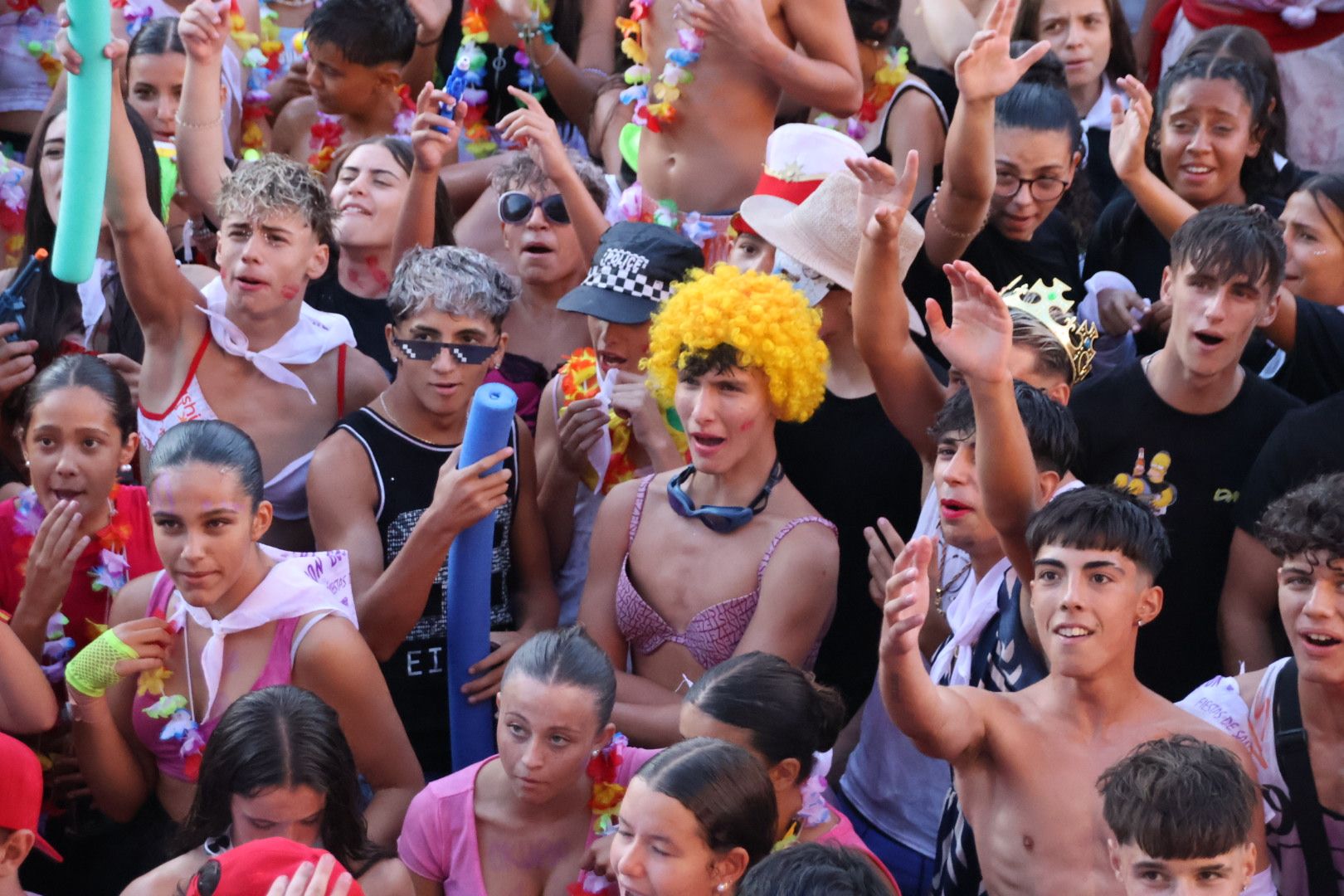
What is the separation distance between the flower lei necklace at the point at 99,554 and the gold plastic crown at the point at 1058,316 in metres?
2.17

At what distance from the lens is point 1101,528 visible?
10.5ft

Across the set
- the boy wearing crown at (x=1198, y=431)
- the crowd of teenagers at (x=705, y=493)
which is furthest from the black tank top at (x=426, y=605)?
the boy wearing crown at (x=1198, y=431)

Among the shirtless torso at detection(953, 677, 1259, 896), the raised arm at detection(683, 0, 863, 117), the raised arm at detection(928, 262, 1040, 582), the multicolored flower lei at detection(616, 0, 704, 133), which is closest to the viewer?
the shirtless torso at detection(953, 677, 1259, 896)

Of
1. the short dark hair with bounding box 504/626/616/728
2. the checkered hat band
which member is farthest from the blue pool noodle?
the checkered hat band

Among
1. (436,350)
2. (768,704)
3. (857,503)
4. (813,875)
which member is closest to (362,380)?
(436,350)

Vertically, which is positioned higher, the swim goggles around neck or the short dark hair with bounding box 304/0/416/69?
the short dark hair with bounding box 304/0/416/69

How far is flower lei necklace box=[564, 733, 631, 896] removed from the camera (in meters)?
3.40

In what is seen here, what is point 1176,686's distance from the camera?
12.8 ft

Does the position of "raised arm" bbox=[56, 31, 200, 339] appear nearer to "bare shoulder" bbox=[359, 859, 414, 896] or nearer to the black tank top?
the black tank top

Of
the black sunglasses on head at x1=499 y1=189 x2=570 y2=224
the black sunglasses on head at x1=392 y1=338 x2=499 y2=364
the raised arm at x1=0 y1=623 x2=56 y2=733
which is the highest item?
the black sunglasses on head at x1=499 y1=189 x2=570 y2=224

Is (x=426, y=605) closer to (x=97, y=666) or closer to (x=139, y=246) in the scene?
(x=97, y=666)

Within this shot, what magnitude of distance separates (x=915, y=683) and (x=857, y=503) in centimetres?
119

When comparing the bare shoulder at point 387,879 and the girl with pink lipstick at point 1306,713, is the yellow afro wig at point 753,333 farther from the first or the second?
the bare shoulder at point 387,879

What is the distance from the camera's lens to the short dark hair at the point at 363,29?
221 inches
